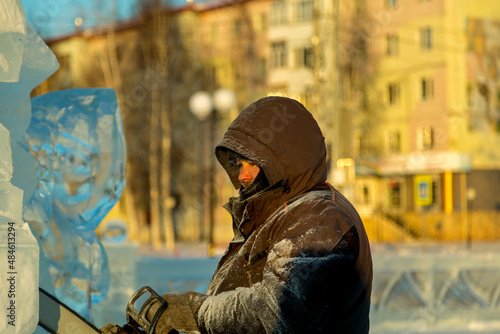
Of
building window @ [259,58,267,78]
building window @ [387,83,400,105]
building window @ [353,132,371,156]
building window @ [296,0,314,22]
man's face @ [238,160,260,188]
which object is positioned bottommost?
building window @ [353,132,371,156]

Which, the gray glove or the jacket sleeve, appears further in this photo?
the gray glove

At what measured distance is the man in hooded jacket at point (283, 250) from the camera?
69.9 inches

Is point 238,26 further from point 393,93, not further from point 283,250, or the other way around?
point 283,250

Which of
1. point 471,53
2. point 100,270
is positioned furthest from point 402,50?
point 100,270

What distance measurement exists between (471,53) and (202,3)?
14324 mm

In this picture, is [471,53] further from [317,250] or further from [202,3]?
[317,250]

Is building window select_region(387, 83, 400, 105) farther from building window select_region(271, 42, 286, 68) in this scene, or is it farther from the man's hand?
the man's hand

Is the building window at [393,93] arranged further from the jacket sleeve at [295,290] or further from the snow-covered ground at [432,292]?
the jacket sleeve at [295,290]

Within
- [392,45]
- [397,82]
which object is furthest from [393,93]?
[392,45]

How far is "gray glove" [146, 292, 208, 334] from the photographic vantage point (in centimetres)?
186

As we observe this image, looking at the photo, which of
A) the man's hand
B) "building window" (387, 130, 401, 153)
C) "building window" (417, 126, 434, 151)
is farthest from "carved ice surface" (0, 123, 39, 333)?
"building window" (387, 130, 401, 153)

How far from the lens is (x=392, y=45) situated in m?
34.8

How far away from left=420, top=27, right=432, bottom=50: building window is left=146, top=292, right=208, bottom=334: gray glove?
32987 mm

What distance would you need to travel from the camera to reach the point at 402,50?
34.2 m
